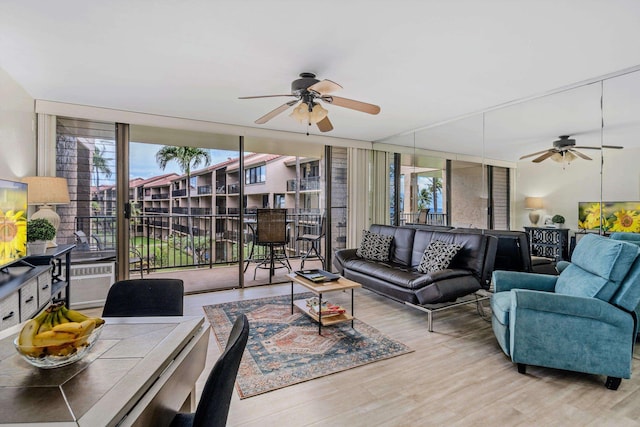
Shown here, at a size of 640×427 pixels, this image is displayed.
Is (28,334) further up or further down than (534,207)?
further down

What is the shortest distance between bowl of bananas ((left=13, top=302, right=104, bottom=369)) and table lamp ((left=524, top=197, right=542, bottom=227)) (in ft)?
13.5

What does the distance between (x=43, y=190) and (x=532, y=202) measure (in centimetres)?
521

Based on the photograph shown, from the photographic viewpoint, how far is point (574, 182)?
3.24 metres

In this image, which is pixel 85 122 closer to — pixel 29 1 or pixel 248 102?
pixel 248 102

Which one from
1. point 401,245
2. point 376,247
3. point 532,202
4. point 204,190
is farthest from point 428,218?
point 204,190

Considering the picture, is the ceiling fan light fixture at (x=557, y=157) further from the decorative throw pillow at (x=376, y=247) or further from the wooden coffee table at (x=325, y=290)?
the wooden coffee table at (x=325, y=290)

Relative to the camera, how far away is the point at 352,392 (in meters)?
2.09

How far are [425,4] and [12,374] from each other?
2476 millimetres

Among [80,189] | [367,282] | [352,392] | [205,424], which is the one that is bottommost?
[352,392]

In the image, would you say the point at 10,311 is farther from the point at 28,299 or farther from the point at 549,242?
the point at 549,242

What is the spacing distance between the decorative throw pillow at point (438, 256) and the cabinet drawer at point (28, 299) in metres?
3.47

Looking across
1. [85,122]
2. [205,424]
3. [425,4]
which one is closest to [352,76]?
[425,4]

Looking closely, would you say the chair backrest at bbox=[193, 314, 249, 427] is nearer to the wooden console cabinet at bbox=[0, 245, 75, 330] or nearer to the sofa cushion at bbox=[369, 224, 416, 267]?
the wooden console cabinet at bbox=[0, 245, 75, 330]

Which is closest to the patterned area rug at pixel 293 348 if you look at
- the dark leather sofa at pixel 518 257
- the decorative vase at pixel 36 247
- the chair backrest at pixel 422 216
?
the decorative vase at pixel 36 247
